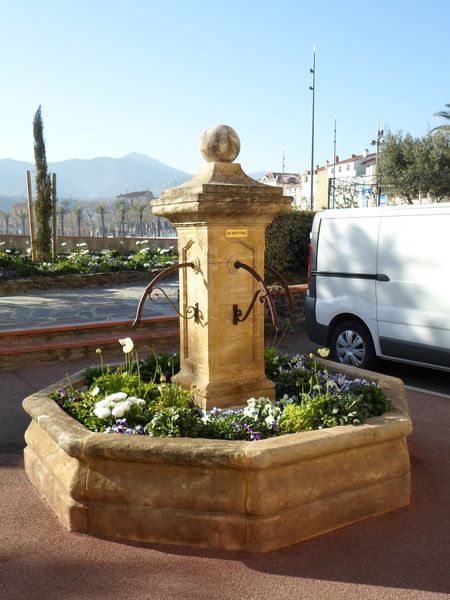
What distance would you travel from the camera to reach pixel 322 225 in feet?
24.6

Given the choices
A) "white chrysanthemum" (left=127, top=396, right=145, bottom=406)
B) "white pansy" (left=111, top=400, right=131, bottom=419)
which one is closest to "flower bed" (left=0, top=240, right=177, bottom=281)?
"white chrysanthemum" (left=127, top=396, right=145, bottom=406)

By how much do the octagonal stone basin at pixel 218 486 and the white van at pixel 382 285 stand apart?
2.95 metres

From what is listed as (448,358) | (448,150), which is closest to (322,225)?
(448,358)

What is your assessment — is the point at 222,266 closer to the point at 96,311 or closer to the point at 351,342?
the point at 351,342

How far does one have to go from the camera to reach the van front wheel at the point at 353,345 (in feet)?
23.1

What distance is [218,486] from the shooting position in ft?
10.9

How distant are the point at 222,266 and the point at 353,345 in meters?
3.37

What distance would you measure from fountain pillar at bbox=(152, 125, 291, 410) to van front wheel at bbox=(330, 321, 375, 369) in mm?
2747

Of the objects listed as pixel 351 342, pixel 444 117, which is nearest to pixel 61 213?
pixel 444 117

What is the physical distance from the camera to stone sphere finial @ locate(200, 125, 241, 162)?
14.2 ft

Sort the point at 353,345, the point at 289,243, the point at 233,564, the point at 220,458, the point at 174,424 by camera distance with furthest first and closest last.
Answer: the point at 289,243
the point at 353,345
the point at 174,424
the point at 220,458
the point at 233,564

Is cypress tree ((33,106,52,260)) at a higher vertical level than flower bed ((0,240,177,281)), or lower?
higher

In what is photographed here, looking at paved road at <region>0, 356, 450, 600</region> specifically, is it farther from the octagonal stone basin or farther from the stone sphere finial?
the stone sphere finial

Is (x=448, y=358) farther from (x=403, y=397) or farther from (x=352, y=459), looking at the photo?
(x=352, y=459)
